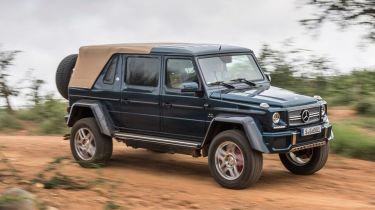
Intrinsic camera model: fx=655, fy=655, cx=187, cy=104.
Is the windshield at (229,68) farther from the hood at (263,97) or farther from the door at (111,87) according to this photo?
the door at (111,87)

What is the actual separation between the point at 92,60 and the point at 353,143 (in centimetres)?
448

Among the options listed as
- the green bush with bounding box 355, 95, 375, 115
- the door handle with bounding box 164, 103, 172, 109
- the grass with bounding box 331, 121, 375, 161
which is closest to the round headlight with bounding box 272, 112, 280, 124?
the door handle with bounding box 164, 103, 172, 109

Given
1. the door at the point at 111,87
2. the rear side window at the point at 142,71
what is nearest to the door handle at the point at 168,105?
the rear side window at the point at 142,71

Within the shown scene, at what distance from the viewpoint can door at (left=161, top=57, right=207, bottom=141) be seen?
28.4 ft

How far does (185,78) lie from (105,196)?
2.15 metres

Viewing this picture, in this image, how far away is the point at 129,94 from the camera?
30.9 ft

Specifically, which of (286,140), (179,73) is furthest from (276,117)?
(179,73)

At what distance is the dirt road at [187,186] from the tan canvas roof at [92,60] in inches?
51.7

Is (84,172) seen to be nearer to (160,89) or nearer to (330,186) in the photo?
(160,89)

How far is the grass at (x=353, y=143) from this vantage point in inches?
419

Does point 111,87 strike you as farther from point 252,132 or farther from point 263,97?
point 252,132

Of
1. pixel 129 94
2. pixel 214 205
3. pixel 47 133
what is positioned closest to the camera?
pixel 214 205

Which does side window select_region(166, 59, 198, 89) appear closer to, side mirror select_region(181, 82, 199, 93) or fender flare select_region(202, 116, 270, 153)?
side mirror select_region(181, 82, 199, 93)

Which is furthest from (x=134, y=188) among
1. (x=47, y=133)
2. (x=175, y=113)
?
(x=47, y=133)
